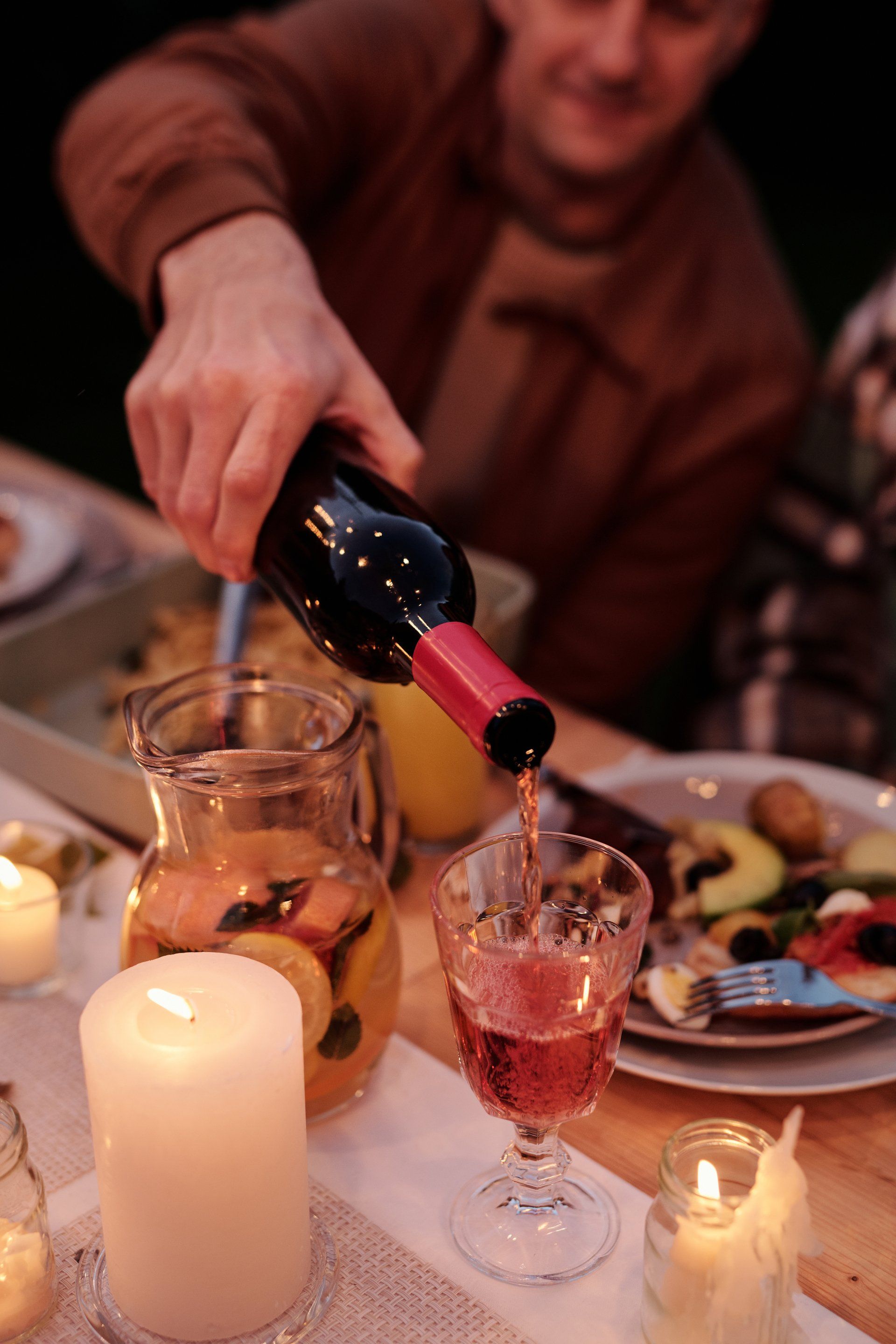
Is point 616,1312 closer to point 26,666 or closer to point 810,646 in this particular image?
point 26,666

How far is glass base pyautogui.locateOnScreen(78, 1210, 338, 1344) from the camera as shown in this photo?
2.00ft

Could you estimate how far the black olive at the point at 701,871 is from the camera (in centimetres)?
94

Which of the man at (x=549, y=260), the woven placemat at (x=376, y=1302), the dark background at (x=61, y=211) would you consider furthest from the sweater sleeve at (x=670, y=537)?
the dark background at (x=61, y=211)

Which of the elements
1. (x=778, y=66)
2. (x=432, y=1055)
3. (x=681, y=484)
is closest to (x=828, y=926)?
(x=432, y=1055)

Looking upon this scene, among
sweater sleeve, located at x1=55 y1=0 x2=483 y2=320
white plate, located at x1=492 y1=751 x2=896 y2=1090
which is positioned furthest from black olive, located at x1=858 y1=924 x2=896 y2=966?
sweater sleeve, located at x1=55 y1=0 x2=483 y2=320

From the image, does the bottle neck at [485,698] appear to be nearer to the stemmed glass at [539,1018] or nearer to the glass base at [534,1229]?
the stemmed glass at [539,1018]

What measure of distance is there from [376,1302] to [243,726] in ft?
1.09

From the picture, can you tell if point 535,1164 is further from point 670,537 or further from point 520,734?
point 670,537

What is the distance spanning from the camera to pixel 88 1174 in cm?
72

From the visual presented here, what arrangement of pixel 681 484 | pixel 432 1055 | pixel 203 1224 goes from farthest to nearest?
1. pixel 681 484
2. pixel 432 1055
3. pixel 203 1224

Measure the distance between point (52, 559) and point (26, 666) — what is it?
326 millimetres

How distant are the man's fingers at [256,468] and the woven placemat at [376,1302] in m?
0.41

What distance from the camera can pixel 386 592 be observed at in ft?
2.36

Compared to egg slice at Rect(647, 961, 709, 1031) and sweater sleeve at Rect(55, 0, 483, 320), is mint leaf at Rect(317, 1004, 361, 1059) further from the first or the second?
sweater sleeve at Rect(55, 0, 483, 320)
